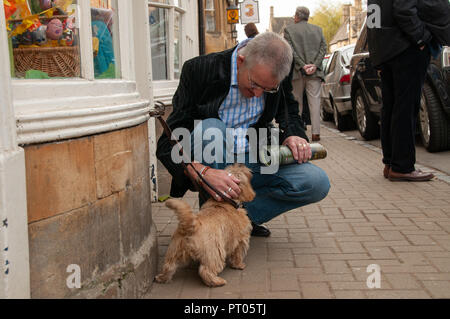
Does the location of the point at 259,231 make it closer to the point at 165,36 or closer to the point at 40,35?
the point at 40,35

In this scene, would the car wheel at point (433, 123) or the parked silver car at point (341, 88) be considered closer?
the car wheel at point (433, 123)

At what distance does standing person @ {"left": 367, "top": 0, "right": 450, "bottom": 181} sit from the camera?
5.52m

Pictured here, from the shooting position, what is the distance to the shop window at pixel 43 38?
8.48ft

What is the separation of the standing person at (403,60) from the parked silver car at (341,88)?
5700 mm

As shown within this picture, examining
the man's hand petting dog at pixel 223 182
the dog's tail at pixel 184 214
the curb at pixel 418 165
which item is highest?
the man's hand petting dog at pixel 223 182

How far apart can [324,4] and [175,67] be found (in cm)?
7385

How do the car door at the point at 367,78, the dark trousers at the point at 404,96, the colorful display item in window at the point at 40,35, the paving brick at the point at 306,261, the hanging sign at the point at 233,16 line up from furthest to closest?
1. the hanging sign at the point at 233,16
2. the car door at the point at 367,78
3. the dark trousers at the point at 404,96
4. the paving brick at the point at 306,261
5. the colorful display item in window at the point at 40,35

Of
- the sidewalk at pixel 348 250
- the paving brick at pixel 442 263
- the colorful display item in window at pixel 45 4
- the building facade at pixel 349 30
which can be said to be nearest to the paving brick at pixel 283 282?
the sidewalk at pixel 348 250

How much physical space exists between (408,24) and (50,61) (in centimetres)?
398

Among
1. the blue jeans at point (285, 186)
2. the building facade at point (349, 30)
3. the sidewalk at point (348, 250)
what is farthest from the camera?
the building facade at point (349, 30)

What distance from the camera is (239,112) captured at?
3705 millimetres

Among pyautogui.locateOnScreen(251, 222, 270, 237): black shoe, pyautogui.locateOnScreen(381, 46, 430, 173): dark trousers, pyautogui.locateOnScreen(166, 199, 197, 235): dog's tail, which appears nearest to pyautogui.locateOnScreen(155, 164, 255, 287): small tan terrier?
pyautogui.locateOnScreen(166, 199, 197, 235): dog's tail

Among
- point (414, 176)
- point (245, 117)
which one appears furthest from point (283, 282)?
point (414, 176)

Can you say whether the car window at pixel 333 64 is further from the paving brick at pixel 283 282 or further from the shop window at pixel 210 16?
the paving brick at pixel 283 282
